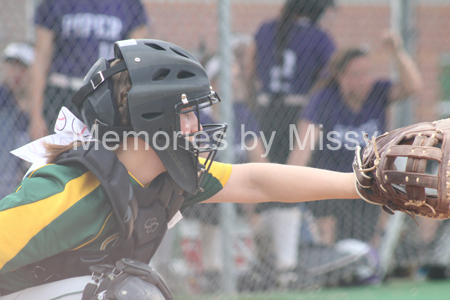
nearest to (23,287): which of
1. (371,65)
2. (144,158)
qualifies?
(144,158)

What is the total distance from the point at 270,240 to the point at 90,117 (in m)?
2.47

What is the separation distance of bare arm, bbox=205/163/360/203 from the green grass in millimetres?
1691

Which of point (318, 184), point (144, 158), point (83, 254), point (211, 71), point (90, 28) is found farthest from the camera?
point (211, 71)

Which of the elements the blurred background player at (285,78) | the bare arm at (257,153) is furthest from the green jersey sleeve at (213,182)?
the blurred background player at (285,78)

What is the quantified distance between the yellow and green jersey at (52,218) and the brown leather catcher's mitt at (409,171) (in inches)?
37.5

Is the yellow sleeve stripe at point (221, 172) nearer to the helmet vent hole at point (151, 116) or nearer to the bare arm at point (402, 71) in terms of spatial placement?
the helmet vent hole at point (151, 116)

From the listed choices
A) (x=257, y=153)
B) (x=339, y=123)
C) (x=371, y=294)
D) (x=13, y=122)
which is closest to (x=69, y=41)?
(x=13, y=122)

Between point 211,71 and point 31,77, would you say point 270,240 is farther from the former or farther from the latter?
point 31,77

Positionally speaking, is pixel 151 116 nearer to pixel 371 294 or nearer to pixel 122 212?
pixel 122 212

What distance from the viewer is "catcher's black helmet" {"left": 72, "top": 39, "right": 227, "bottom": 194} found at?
1680 millimetres

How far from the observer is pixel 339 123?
12.8ft

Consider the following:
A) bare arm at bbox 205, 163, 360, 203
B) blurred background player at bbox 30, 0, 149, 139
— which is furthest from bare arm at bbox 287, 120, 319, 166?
bare arm at bbox 205, 163, 360, 203

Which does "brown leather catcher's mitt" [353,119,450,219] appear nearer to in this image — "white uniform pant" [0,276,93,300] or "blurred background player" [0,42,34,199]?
"white uniform pant" [0,276,93,300]

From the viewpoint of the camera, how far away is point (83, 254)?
5.56ft
